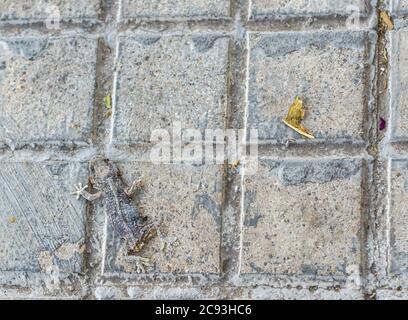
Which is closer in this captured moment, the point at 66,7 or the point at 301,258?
the point at 301,258

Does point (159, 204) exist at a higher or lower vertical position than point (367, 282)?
higher

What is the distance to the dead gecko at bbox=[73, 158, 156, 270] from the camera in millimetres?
1314

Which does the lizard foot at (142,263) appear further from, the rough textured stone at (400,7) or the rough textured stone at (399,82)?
the rough textured stone at (400,7)

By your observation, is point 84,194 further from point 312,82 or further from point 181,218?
point 312,82

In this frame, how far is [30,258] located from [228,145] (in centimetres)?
45

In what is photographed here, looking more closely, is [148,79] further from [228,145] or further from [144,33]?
[228,145]

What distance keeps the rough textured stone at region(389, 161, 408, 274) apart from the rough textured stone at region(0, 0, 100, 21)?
26.5 inches

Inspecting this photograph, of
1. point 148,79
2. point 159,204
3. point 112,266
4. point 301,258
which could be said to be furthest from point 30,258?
point 301,258

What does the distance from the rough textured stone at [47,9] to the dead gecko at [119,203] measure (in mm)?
306

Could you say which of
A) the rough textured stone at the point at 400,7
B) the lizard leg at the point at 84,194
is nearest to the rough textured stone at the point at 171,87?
the lizard leg at the point at 84,194

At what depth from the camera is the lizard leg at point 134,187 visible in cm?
133

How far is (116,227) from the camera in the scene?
4.36 feet

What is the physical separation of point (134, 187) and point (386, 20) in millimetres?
583

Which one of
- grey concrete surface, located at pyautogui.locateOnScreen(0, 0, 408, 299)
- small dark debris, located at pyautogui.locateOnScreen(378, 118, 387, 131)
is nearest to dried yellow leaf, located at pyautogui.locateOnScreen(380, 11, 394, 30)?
grey concrete surface, located at pyautogui.locateOnScreen(0, 0, 408, 299)
